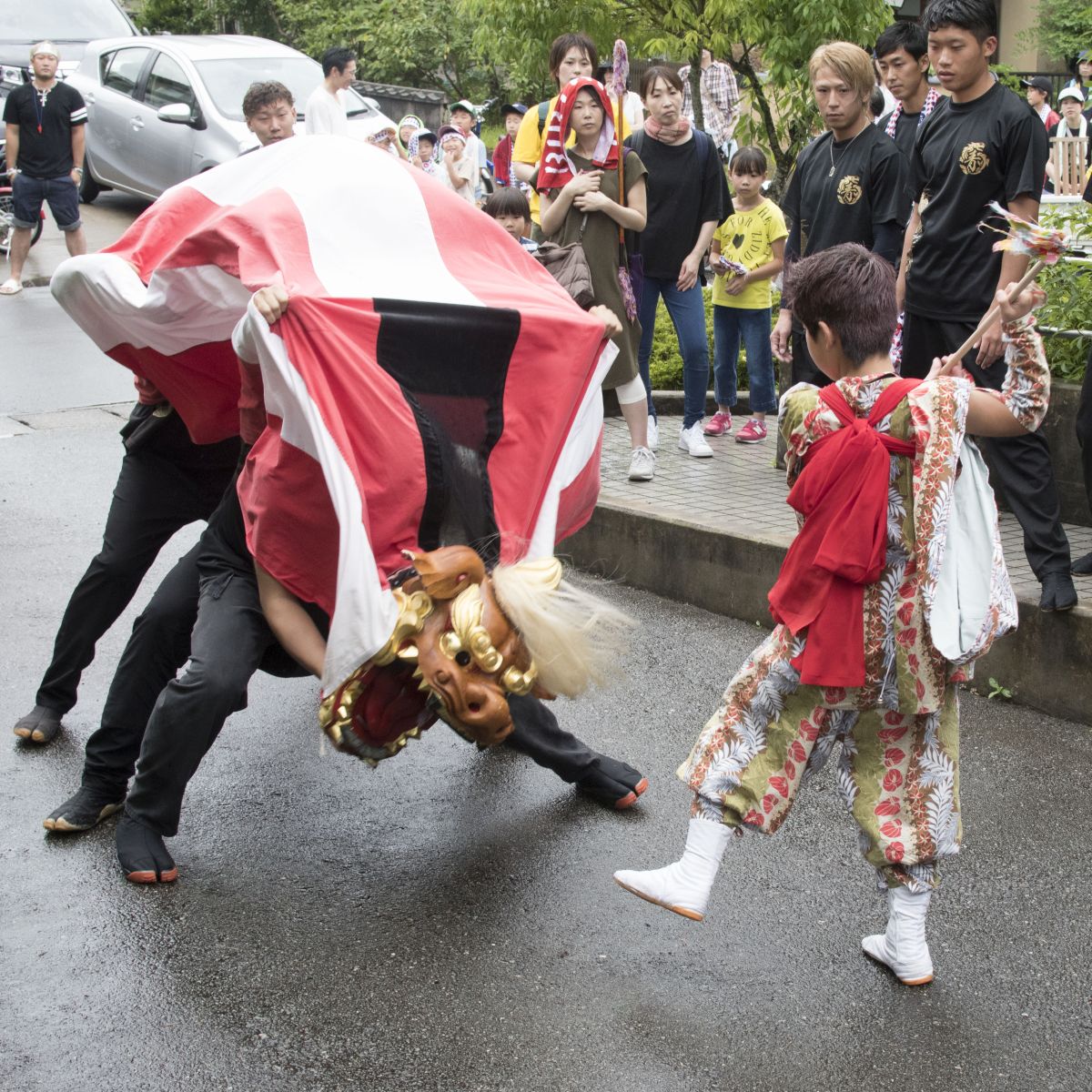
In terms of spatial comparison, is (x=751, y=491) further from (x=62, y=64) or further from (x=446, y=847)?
(x=62, y=64)

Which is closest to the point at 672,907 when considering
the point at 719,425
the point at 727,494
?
the point at 727,494

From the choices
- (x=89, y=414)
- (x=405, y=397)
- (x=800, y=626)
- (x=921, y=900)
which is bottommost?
(x=89, y=414)

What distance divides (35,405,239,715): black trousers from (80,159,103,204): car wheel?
46.1 feet

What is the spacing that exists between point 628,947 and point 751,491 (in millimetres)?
3628

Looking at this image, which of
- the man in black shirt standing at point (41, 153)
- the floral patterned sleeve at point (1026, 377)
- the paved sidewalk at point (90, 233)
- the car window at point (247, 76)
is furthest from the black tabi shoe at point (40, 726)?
the car window at point (247, 76)

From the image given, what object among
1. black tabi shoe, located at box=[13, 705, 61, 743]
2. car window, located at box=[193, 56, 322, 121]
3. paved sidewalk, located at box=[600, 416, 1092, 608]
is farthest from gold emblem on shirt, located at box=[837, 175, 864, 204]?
car window, located at box=[193, 56, 322, 121]

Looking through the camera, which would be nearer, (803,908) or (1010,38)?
(803,908)

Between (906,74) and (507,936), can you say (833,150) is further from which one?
(507,936)

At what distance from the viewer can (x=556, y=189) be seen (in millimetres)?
7406

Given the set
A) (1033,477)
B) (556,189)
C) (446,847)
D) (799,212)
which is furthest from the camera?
(556,189)

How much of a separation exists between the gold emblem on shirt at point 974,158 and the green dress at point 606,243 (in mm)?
2249

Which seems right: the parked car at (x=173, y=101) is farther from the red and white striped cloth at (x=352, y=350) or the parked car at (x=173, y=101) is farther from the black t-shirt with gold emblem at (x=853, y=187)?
the red and white striped cloth at (x=352, y=350)

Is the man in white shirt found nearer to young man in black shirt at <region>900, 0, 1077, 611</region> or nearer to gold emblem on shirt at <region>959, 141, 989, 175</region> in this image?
young man in black shirt at <region>900, 0, 1077, 611</region>

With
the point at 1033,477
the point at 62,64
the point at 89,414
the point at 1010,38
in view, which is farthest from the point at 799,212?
the point at 1010,38
